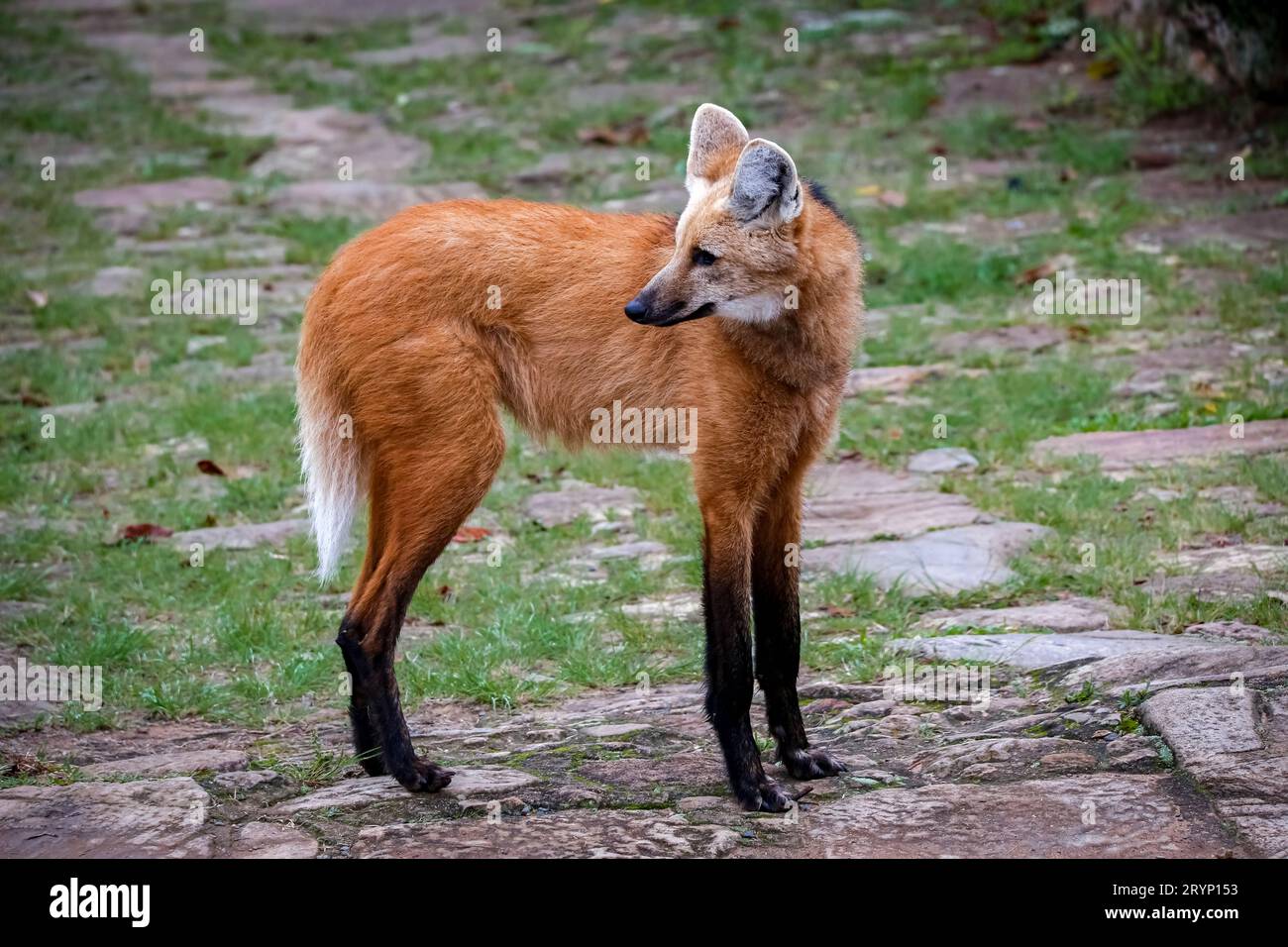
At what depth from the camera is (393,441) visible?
10.9 feet

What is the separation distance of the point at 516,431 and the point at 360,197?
3.28 metres

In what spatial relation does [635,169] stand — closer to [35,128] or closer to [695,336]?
[35,128]

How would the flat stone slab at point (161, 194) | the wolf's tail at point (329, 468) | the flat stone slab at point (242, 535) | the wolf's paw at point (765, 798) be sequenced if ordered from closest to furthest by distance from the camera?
the wolf's paw at point (765, 798)
the wolf's tail at point (329, 468)
the flat stone slab at point (242, 535)
the flat stone slab at point (161, 194)

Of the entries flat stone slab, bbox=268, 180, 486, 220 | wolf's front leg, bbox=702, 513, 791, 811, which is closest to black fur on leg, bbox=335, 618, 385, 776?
wolf's front leg, bbox=702, 513, 791, 811

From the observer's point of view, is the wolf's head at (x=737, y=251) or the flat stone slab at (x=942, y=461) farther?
the flat stone slab at (x=942, y=461)

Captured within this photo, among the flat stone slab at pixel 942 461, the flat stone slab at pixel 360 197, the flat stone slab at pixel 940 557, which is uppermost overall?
the flat stone slab at pixel 360 197

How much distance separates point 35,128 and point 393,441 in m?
7.43

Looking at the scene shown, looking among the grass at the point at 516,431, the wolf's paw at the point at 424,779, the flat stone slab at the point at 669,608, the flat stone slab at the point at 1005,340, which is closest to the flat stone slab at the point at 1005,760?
the grass at the point at 516,431

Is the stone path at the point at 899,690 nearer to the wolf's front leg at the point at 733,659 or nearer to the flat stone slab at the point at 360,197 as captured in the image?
the wolf's front leg at the point at 733,659

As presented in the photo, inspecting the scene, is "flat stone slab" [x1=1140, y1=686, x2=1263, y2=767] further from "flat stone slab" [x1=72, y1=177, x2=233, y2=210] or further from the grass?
"flat stone slab" [x1=72, y1=177, x2=233, y2=210]

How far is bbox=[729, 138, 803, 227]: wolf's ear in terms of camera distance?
3086mm

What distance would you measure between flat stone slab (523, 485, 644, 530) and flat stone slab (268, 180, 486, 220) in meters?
3.29

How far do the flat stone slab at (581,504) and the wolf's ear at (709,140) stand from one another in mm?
1869

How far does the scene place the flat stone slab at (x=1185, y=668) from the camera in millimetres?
3156
